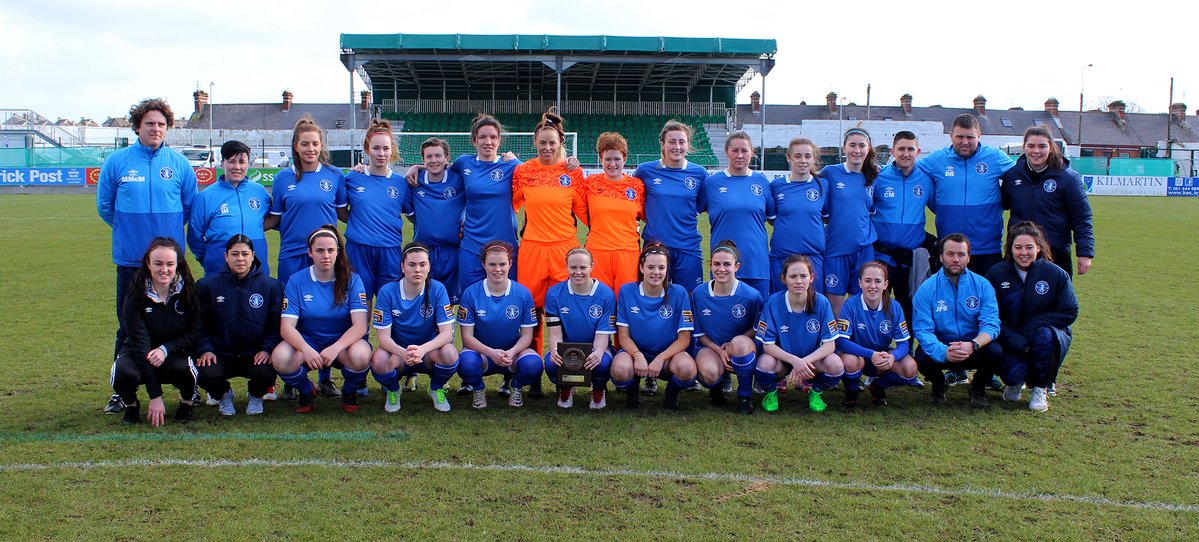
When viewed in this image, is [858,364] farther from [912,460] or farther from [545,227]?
[545,227]

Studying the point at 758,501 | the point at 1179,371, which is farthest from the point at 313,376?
the point at 1179,371

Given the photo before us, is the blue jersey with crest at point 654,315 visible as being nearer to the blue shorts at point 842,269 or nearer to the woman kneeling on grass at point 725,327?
the woman kneeling on grass at point 725,327

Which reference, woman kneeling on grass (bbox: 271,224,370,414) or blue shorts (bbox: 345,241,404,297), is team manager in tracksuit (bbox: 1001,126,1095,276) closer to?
blue shorts (bbox: 345,241,404,297)

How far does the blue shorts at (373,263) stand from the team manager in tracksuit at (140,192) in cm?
97

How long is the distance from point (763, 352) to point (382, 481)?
6.96 ft

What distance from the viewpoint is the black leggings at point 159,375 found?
160 inches

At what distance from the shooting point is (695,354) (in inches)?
184

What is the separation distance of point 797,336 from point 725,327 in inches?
15.3

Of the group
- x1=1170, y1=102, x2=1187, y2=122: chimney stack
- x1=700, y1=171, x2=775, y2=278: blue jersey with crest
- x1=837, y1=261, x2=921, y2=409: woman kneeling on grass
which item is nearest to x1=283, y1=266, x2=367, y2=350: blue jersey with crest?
x1=700, y1=171, x2=775, y2=278: blue jersey with crest

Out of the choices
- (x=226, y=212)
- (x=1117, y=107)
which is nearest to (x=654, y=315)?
(x=226, y=212)

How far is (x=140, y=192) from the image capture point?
4.57 m

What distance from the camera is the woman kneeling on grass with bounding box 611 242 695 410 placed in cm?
448

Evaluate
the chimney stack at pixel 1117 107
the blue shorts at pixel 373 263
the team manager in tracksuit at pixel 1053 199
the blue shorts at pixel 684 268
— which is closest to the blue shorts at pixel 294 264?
the blue shorts at pixel 373 263

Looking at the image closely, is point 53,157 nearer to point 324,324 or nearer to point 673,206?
point 324,324
